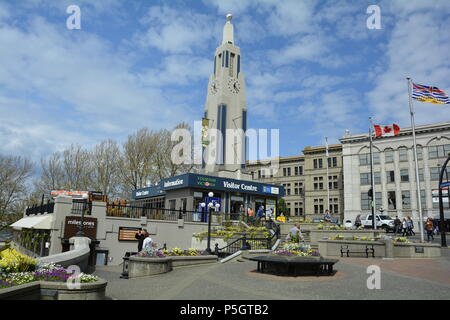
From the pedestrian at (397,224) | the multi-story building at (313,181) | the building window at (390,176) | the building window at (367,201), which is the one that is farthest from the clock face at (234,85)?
the building window at (390,176)

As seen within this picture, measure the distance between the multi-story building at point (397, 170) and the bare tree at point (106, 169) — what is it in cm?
Answer: 4062

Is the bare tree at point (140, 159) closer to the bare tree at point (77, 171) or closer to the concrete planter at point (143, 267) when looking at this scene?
the bare tree at point (77, 171)

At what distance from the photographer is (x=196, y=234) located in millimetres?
28547

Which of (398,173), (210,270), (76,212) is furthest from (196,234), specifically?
(398,173)

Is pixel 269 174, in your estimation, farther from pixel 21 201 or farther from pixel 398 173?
pixel 21 201

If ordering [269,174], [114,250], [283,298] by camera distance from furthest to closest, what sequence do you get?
[269,174] → [114,250] → [283,298]

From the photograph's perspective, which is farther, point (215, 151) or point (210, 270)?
point (215, 151)

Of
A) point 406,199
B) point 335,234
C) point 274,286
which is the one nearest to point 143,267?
point 274,286

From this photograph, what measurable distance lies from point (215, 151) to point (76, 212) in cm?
2076

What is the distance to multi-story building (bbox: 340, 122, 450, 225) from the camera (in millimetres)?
57031

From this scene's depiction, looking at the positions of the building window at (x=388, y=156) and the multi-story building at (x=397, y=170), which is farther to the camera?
the building window at (x=388, y=156)

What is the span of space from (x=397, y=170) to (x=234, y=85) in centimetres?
3537

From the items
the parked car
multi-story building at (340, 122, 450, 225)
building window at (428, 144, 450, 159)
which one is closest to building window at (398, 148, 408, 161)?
multi-story building at (340, 122, 450, 225)

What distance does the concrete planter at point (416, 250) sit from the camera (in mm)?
20562
